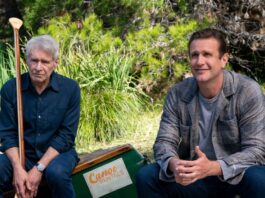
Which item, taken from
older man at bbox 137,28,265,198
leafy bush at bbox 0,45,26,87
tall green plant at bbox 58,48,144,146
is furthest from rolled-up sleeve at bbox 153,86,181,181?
leafy bush at bbox 0,45,26,87

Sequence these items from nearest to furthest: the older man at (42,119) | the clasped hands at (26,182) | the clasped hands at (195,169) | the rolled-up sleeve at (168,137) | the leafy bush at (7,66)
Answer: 1. the clasped hands at (195,169)
2. the rolled-up sleeve at (168,137)
3. the clasped hands at (26,182)
4. the older man at (42,119)
5. the leafy bush at (7,66)

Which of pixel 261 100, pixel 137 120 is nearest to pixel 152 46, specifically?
pixel 137 120

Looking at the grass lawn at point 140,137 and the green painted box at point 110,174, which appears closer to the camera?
the green painted box at point 110,174

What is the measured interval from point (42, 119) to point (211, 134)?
3.41ft

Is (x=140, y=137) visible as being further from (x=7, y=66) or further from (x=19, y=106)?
(x=19, y=106)

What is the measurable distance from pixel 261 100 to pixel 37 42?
1.33 m

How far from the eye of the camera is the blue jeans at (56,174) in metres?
3.45

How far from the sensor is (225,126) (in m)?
3.21

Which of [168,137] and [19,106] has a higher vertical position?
[19,106]

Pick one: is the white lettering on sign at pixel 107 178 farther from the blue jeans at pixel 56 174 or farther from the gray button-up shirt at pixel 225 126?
the gray button-up shirt at pixel 225 126

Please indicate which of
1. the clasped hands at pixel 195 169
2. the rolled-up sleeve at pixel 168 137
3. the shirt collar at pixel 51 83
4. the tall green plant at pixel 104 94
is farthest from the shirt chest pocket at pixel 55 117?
the tall green plant at pixel 104 94

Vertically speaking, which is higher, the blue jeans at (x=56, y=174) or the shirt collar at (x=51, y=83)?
the shirt collar at (x=51, y=83)

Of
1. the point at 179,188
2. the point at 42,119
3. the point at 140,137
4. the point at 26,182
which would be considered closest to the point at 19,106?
the point at 42,119

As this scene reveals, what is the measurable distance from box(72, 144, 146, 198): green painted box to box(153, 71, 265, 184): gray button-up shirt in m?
0.43
